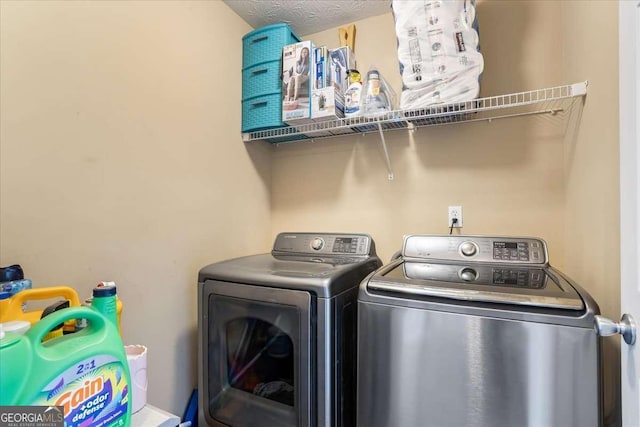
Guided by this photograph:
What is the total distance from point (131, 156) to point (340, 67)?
→ 1166mm

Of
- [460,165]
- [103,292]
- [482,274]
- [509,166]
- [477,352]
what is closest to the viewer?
[103,292]

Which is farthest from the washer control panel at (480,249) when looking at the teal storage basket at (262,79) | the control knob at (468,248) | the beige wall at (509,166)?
the teal storage basket at (262,79)

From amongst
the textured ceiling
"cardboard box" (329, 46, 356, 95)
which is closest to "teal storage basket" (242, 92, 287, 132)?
"cardboard box" (329, 46, 356, 95)

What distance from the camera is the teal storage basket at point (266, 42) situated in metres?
1.80

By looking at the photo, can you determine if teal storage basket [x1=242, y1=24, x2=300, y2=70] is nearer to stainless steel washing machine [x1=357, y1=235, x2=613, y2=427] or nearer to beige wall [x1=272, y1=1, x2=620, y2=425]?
beige wall [x1=272, y1=1, x2=620, y2=425]

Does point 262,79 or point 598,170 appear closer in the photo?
point 598,170

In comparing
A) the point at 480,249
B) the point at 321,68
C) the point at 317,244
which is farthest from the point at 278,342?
the point at 321,68

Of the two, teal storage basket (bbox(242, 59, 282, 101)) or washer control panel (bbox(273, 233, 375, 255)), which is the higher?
teal storage basket (bbox(242, 59, 282, 101))

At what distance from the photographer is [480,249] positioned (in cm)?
142

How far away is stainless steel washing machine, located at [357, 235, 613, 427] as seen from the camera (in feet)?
2.70

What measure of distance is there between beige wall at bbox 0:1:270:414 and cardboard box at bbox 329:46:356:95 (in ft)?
1.96

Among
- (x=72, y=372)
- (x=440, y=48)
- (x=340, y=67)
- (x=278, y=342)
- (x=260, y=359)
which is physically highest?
(x=340, y=67)

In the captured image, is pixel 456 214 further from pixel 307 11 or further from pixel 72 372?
pixel 72 372

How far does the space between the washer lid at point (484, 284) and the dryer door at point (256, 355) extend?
365 mm
